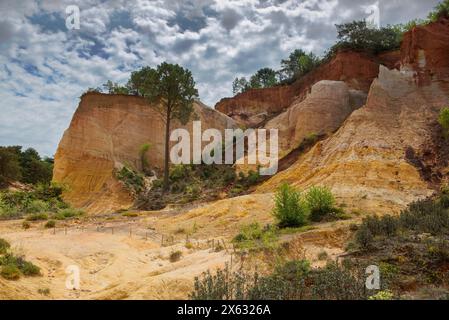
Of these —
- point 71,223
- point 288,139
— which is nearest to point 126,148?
point 288,139

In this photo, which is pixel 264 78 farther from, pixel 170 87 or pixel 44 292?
pixel 44 292

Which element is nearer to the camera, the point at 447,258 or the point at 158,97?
the point at 447,258

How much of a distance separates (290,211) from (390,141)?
984 cm

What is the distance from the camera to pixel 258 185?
24250mm

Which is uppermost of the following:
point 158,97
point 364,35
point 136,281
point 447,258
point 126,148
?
point 364,35

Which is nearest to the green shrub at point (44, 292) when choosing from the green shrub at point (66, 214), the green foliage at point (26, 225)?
the green foliage at point (26, 225)

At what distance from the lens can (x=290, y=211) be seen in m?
13.4

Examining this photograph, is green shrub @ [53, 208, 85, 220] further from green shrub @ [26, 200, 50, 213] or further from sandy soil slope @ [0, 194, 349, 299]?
green shrub @ [26, 200, 50, 213]

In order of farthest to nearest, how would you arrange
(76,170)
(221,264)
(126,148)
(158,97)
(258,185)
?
1. (126,148)
2. (76,170)
3. (158,97)
4. (258,185)
5. (221,264)

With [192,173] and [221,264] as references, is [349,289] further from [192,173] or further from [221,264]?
[192,173]

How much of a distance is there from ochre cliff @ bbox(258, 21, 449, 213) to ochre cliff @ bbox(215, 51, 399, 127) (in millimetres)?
4039

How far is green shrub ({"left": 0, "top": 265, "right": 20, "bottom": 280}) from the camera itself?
8445 millimetres

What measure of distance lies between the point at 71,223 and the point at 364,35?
25188 mm
